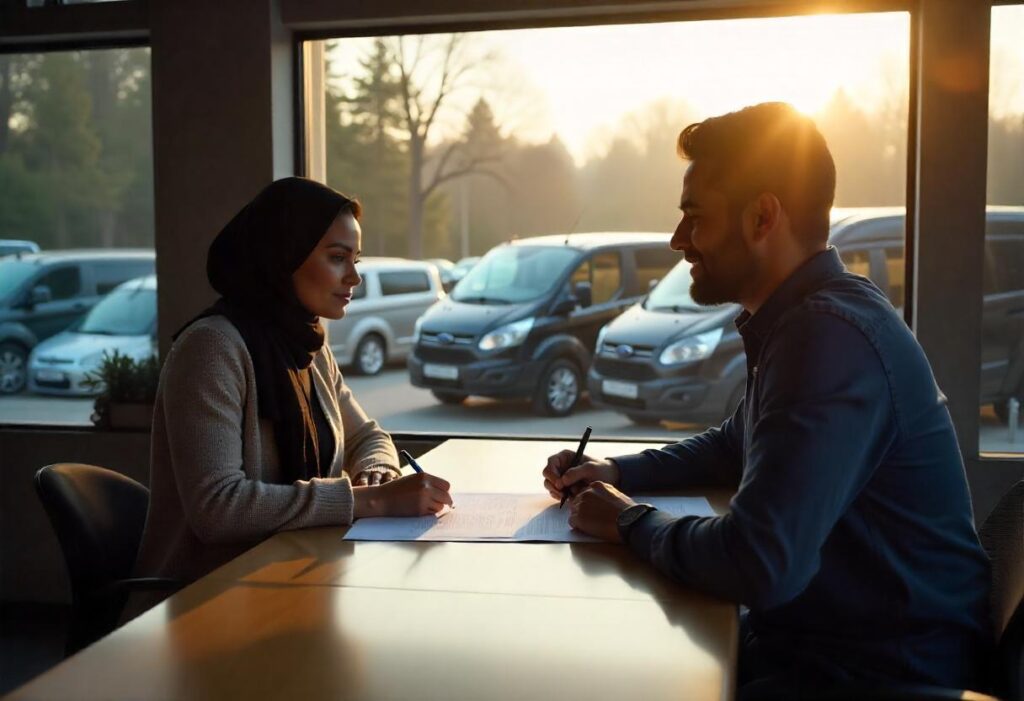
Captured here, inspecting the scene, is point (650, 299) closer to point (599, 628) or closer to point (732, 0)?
point (732, 0)

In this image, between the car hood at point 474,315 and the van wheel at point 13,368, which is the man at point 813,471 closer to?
the car hood at point 474,315

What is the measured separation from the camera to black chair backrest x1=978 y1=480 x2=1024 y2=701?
63.8 inches

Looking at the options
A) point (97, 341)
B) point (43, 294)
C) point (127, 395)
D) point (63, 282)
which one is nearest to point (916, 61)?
point (127, 395)

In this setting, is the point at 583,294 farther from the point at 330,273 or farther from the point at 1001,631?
the point at 1001,631

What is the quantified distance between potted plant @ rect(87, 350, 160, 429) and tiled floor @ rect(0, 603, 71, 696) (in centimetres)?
85

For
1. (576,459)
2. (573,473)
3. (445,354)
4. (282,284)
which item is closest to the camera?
(573,473)

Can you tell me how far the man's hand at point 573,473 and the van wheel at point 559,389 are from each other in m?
1.92

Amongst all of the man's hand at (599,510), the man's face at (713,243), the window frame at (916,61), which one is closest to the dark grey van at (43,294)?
the window frame at (916,61)

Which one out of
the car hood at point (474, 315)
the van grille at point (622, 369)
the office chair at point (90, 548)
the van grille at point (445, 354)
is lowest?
the office chair at point (90, 548)

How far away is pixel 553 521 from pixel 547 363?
223cm

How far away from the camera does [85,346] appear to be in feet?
15.6

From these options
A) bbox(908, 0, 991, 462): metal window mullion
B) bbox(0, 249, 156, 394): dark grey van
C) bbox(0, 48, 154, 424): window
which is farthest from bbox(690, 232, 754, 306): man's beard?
bbox(0, 249, 156, 394): dark grey van

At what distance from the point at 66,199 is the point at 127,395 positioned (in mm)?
1002

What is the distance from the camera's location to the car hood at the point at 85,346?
182 inches
